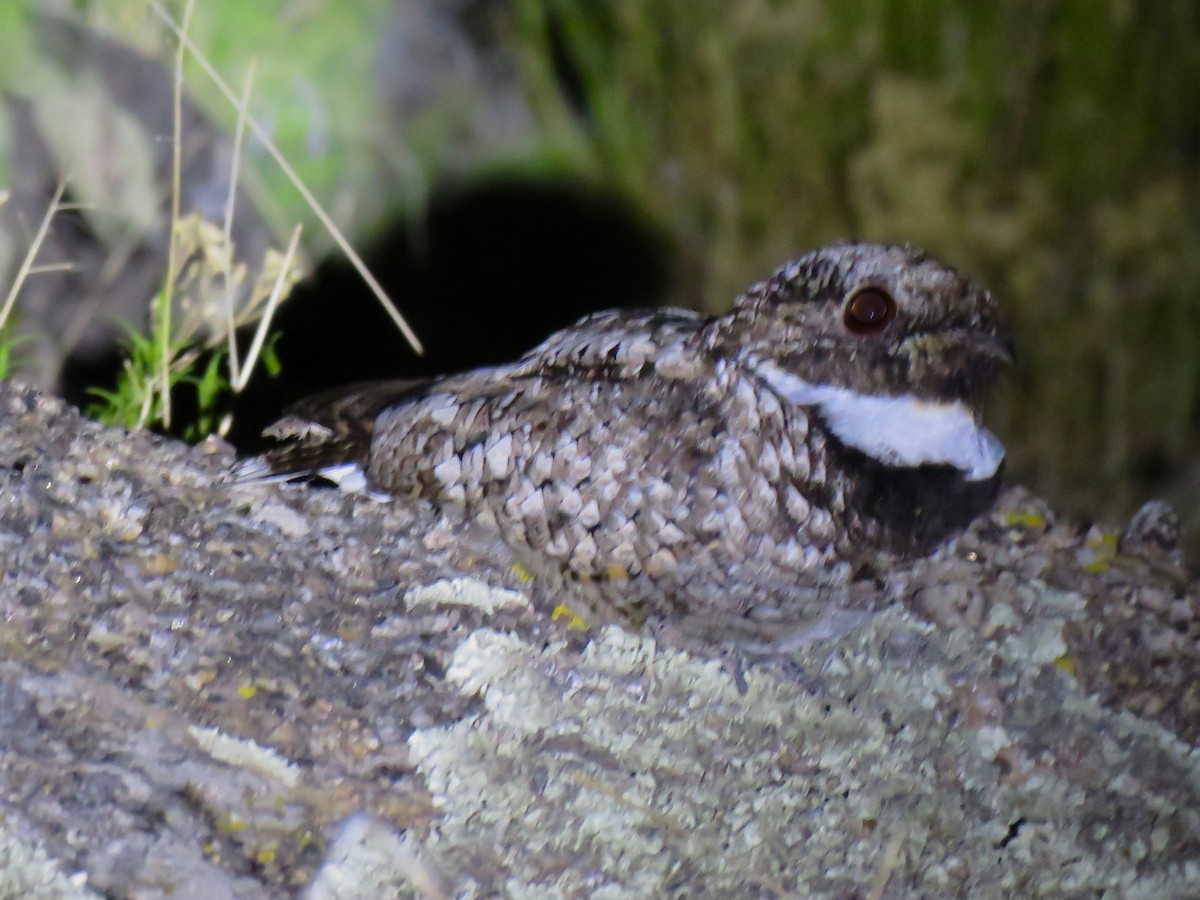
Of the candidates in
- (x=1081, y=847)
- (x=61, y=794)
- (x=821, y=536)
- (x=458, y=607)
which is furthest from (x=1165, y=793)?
(x=61, y=794)

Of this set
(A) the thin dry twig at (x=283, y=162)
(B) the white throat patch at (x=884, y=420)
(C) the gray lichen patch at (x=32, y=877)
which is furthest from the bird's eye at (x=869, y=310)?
(C) the gray lichen patch at (x=32, y=877)

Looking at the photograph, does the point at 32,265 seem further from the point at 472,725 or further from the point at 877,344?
the point at 877,344

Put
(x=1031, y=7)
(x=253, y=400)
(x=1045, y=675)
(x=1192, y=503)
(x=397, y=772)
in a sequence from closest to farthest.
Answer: (x=397, y=772) → (x=1045, y=675) → (x=253, y=400) → (x=1031, y=7) → (x=1192, y=503)

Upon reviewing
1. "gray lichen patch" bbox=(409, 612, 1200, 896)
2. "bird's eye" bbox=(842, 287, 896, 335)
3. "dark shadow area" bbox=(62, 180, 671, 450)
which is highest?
"bird's eye" bbox=(842, 287, 896, 335)

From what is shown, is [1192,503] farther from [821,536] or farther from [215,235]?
[215,235]

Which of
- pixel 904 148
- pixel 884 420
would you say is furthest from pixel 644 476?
pixel 904 148

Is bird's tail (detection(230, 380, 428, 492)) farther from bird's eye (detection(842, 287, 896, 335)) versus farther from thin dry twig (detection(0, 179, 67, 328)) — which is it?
bird's eye (detection(842, 287, 896, 335))

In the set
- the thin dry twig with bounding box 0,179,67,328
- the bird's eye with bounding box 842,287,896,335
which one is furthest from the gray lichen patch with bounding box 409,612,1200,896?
the thin dry twig with bounding box 0,179,67,328
